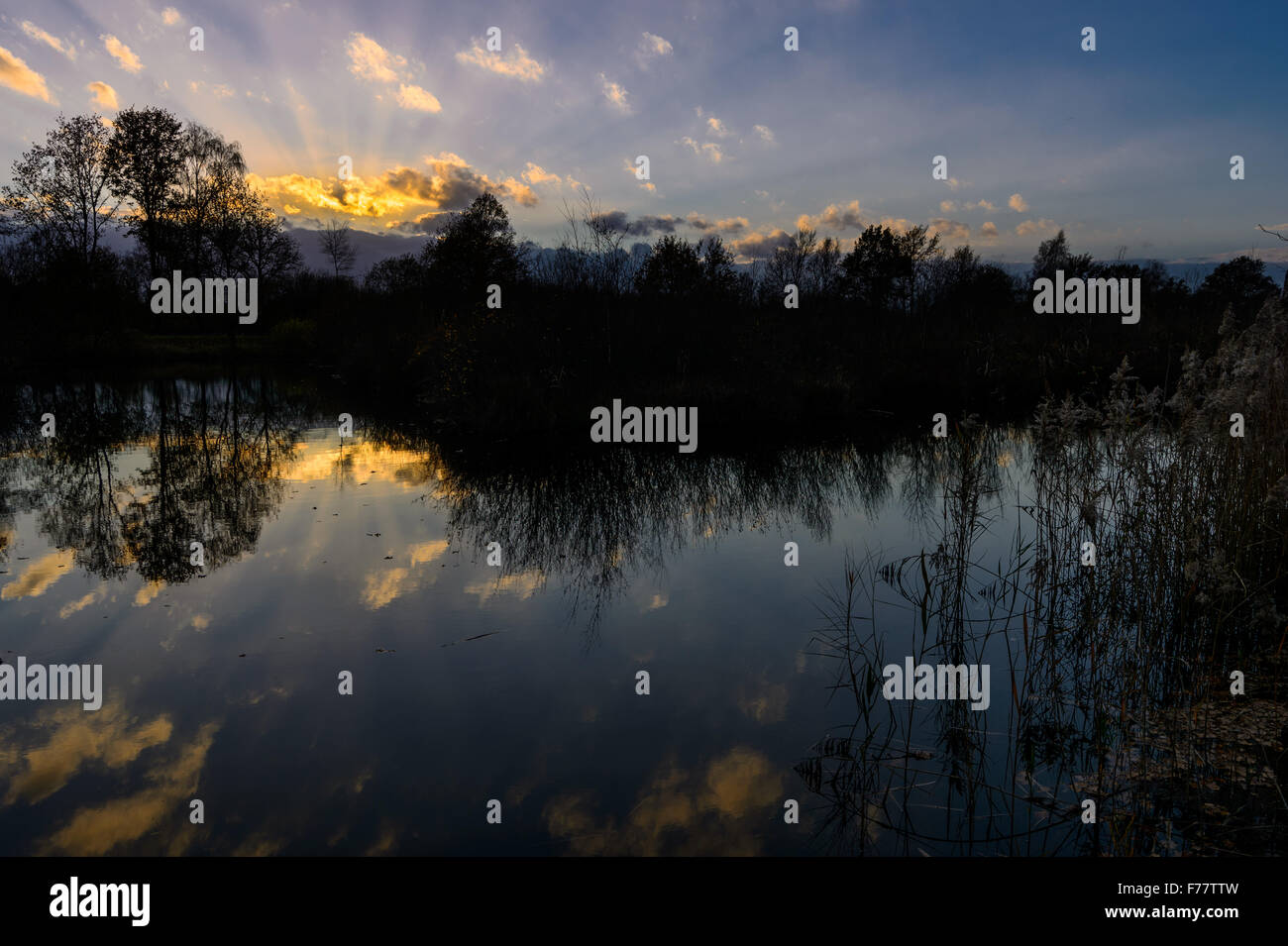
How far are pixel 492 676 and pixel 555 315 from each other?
12610 millimetres

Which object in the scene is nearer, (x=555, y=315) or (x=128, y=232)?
(x=555, y=315)

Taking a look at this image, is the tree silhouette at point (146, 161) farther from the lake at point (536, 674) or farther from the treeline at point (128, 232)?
the lake at point (536, 674)

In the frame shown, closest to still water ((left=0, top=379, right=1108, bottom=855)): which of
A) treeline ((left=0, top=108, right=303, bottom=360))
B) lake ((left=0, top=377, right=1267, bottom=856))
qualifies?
lake ((left=0, top=377, right=1267, bottom=856))

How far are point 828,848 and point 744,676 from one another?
5.96ft

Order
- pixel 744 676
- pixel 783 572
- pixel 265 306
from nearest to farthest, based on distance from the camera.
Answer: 1. pixel 744 676
2. pixel 783 572
3. pixel 265 306

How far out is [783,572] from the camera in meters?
7.28

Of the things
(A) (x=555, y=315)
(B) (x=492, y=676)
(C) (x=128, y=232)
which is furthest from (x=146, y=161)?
(B) (x=492, y=676)

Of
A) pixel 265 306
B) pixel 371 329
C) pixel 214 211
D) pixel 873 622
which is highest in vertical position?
pixel 214 211

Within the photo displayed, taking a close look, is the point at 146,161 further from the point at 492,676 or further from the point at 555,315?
the point at 492,676

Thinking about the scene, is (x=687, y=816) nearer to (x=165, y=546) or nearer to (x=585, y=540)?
(x=585, y=540)

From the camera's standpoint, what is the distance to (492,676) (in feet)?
16.7

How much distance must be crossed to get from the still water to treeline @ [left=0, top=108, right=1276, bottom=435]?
3.20 meters

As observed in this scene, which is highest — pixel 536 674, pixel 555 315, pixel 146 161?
pixel 146 161
